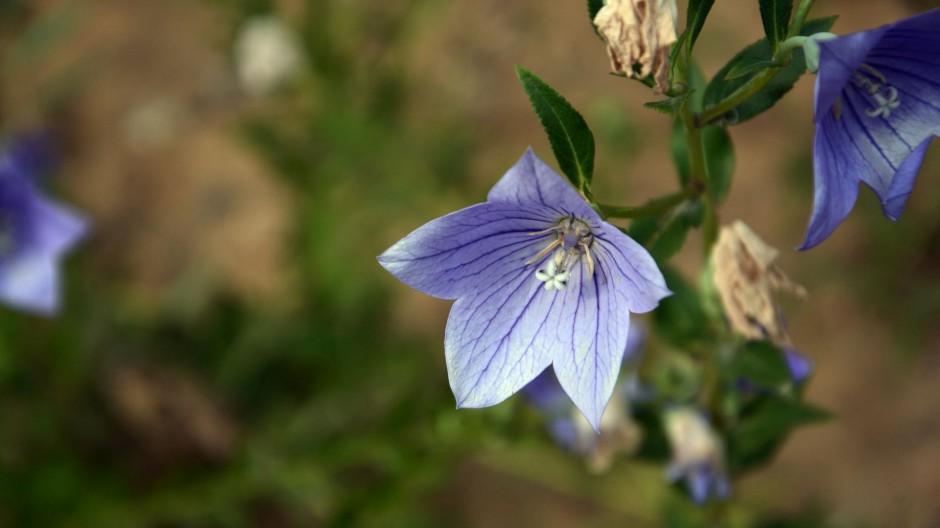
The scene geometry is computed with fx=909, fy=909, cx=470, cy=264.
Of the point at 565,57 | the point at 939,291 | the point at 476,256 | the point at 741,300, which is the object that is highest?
the point at 565,57

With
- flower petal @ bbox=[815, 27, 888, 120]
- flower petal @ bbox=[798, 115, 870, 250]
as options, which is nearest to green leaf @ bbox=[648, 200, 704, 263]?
flower petal @ bbox=[798, 115, 870, 250]

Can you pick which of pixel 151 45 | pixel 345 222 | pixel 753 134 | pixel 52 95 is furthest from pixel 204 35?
pixel 753 134

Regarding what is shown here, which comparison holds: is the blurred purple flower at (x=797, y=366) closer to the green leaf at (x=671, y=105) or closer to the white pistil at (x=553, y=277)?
the white pistil at (x=553, y=277)

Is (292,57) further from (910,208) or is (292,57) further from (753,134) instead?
(910,208)

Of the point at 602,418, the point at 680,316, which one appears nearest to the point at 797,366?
the point at 680,316

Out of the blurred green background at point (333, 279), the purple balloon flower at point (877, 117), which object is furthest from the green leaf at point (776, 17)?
the blurred green background at point (333, 279)

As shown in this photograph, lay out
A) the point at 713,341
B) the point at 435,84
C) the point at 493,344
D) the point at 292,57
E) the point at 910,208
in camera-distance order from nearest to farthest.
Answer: the point at 493,344
the point at 713,341
the point at 292,57
the point at 910,208
the point at 435,84

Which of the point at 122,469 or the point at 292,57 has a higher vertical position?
the point at 292,57
